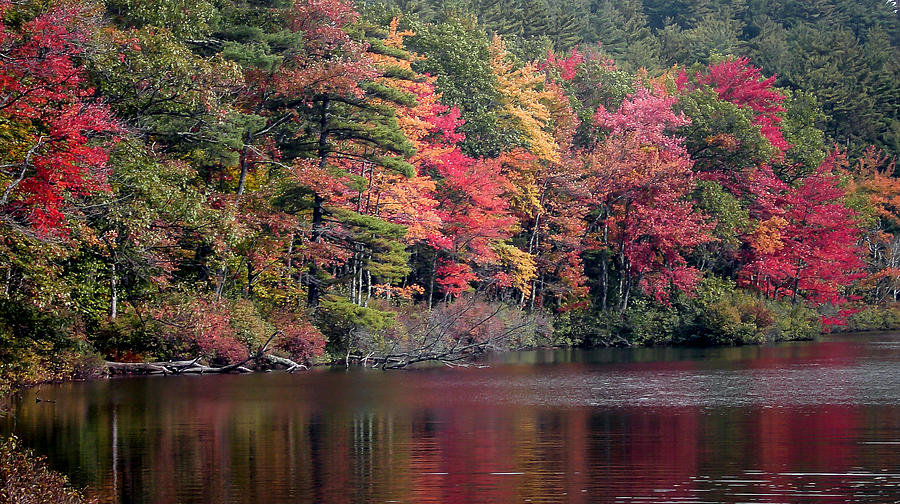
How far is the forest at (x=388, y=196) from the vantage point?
25484 mm

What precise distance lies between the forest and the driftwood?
5.3 inches

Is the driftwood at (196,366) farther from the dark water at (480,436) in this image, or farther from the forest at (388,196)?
the dark water at (480,436)

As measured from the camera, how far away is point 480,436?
20.7 metres

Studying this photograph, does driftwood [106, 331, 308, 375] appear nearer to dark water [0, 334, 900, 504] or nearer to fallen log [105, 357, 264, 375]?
fallen log [105, 357, 264, 375]

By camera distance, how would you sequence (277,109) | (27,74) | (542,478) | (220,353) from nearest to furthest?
(542,478), (27,74), (220,353), (277,109)

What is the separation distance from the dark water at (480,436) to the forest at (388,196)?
125 inches

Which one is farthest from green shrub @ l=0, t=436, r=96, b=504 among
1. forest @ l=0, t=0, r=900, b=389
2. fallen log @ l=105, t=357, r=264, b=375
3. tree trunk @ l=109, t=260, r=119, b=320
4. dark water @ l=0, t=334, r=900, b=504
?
fallen log @ l=105, t=357, r=264, b=375

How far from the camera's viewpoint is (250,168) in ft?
125

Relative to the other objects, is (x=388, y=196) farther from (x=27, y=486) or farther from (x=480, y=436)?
Answer: (x=27, y=486)

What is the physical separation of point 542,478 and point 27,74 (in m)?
13.1

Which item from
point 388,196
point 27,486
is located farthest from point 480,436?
point 388,196

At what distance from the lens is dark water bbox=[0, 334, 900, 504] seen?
1542 centimetres

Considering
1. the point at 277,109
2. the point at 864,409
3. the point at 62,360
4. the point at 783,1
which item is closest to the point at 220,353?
the point at 62,360

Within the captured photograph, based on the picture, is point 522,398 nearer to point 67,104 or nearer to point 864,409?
point 864,409
